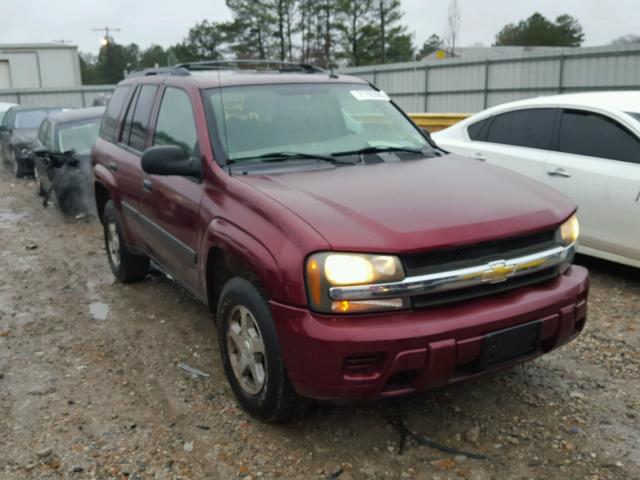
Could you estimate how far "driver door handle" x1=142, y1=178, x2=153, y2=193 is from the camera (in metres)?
4.66

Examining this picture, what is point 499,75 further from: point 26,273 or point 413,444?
point 413,444

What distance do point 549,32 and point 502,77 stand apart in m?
58.4

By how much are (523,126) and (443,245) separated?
412 centimetres

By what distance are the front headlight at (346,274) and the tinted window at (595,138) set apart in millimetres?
3573

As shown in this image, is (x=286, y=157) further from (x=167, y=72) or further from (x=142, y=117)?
(x=142, y=117)

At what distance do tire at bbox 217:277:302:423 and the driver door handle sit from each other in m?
1.43

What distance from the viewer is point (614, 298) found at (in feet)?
17.6

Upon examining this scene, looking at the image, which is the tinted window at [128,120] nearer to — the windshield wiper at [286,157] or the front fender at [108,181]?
the front fender at [108,181]

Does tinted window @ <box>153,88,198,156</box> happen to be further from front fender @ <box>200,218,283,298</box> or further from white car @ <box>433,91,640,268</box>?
white car @ <box>433,91,640,268</box>

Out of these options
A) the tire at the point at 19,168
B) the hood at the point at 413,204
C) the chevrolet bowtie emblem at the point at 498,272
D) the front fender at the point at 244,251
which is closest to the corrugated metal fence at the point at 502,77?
the tire at the point at 19,168

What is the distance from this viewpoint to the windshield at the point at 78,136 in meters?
10.1

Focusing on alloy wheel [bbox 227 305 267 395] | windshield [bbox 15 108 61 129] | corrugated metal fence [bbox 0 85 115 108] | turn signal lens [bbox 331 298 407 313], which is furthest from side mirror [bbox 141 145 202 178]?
corrugated metal fence [bbox 0 85 115 108]

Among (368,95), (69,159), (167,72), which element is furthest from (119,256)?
(69,159)

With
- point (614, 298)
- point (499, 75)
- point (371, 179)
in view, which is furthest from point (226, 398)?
point (499, 75)
